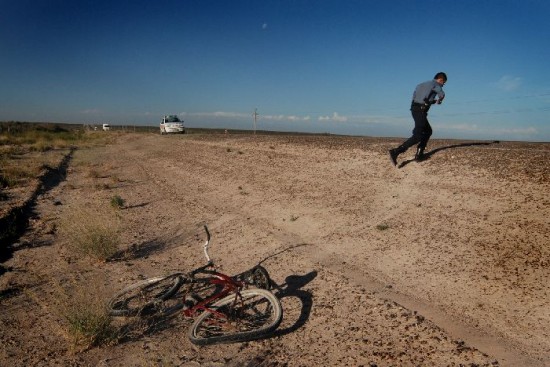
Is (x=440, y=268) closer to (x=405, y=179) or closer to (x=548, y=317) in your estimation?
(x=548, y=317)

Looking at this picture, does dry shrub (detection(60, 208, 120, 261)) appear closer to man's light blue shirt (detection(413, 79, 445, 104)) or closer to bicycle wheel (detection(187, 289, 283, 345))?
bicycle wheel (detection(187, 289, 283, 345))

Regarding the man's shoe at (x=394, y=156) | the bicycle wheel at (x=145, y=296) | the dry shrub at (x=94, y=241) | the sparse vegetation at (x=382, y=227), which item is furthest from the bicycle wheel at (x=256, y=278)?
the man's shoe at (x=394, y=156)

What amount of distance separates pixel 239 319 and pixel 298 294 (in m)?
1.24

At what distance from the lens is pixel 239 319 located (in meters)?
4.68

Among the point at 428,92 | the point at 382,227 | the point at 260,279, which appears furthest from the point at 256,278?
the point at 428,92

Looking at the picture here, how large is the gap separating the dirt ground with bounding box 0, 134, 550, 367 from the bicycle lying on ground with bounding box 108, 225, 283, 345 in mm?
194

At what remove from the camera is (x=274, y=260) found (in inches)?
275

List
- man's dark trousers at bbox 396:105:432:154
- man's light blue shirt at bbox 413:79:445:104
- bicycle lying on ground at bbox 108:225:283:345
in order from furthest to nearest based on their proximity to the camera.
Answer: man's dark trousers at bbox 396:105:432:154 < man's light blue shirt at bbox 413:79:445:104 < bicycle lying on ground at bbox 108:225:283:345

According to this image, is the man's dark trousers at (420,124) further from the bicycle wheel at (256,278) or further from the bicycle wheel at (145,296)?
the bicycle wheel at (145,296)

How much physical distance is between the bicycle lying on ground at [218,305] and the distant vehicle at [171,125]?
1667 inches

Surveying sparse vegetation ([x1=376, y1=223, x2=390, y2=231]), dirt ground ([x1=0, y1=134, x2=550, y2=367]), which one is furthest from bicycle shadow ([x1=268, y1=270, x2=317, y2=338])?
sparse vegetation ([x1=376, y1=223, x2=390, y2=231])

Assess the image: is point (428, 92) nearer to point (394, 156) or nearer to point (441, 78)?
point (441, 78)

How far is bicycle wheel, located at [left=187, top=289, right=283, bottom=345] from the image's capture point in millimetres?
4312

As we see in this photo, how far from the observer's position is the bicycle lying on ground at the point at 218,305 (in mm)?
4387
